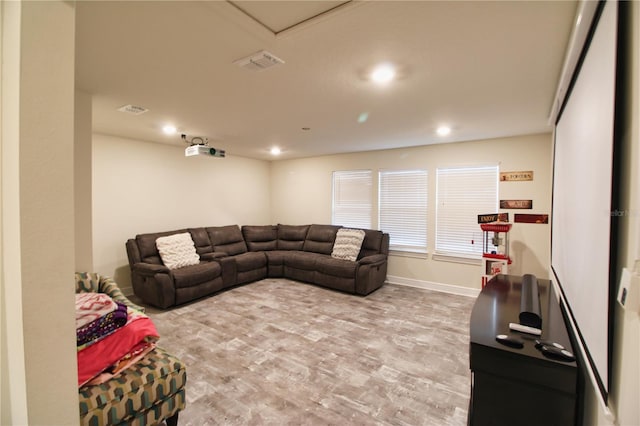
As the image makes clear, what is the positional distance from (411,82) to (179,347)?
3264 millimetres

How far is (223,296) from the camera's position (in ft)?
15.0

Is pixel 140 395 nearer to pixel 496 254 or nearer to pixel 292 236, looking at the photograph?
pixel 496 254

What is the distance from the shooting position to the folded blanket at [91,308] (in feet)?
5.37

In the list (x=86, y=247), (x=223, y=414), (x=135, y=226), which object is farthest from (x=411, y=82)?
(x=135, y=226)

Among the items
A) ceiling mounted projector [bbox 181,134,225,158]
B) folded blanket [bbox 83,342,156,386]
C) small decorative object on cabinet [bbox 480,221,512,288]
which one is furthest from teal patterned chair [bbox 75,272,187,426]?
small decorative object on cabinet [bbox 480,221,512,288]

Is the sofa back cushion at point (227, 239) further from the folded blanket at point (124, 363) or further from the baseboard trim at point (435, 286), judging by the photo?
the folded blanket at point (124, 363)

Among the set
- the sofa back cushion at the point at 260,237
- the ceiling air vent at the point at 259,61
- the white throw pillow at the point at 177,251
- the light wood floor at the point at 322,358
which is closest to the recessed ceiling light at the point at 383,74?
the ceiling air vent at the point at 259,61

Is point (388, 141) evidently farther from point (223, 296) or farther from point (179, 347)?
point (179, 347)

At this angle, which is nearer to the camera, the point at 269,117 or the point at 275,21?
the point at 275,21

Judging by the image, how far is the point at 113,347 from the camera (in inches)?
67.6

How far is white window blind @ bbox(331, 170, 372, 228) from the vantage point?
5.70 meters

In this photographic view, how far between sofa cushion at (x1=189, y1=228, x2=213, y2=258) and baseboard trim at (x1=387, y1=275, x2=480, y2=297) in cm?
332

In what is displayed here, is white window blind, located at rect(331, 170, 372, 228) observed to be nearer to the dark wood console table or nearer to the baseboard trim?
the baseboard trim

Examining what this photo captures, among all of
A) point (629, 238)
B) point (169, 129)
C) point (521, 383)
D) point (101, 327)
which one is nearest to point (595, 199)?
point (629, 238)
